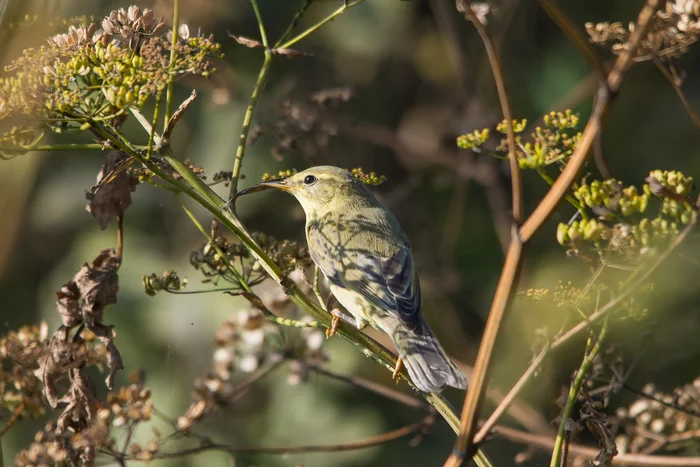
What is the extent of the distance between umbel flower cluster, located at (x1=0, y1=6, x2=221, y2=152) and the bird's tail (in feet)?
3.36

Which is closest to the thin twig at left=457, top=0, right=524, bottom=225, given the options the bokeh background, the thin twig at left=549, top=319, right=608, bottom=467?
the thin twig at left=549, top=319, right=608, bottom=467

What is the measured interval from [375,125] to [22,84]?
4495 mm

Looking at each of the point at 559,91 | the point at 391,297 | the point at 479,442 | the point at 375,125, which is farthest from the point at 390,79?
the point at 479,442

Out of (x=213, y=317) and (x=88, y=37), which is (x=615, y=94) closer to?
(x=88, y=37)

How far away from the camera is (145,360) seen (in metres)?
5.53

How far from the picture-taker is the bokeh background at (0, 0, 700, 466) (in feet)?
17.1

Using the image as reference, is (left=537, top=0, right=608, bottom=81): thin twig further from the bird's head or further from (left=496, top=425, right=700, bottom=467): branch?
the bird's head

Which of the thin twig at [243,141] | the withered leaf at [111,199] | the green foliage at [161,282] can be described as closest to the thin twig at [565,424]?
the thin twig at [243,141]

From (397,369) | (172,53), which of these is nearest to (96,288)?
(172,53)

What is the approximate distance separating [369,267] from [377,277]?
49mm

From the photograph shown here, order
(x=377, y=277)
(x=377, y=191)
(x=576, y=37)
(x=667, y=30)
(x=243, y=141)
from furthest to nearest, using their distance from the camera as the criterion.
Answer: (x=377, y=191), (x=377, y=277), (x=243, y=141), (x=667, y=30), (x=576, y=37)

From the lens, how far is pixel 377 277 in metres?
3.03

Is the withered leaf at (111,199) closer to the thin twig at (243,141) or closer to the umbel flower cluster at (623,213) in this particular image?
the thin twig at (243,141)

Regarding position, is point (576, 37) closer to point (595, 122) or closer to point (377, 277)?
point (595, 122)
